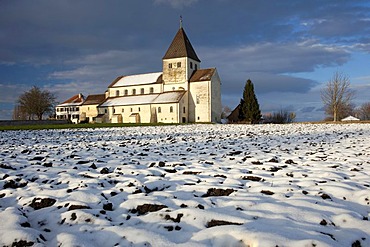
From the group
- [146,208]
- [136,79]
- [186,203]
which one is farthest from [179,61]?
[146,208]

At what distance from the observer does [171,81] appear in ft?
198

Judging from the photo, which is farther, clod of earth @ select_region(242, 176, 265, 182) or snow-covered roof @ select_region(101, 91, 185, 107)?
snow-covered roof @ select_region(101, 91, 185, 107)

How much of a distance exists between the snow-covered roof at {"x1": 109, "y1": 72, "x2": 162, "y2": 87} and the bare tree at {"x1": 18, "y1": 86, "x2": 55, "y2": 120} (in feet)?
52.1

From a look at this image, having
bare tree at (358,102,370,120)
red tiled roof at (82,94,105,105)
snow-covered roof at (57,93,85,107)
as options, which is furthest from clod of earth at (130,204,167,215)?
bare tree at (358,102,370,120)

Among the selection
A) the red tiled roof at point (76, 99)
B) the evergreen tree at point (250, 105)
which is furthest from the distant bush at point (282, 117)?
the red tiled roof at point (76, 99)

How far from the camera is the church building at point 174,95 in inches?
2199

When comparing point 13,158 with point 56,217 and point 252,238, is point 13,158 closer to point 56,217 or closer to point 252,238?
point 56,217

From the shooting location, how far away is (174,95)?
5694 cm

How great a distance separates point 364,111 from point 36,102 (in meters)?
104

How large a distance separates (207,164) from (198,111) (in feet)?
163

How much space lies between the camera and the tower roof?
5908 centimetres

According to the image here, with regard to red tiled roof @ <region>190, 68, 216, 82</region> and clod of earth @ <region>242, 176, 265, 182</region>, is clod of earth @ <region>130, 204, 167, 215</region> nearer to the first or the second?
clod of earth @ <region>242, 176, 265, 182</region>

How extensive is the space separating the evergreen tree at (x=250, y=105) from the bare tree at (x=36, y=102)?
4660 centimetres

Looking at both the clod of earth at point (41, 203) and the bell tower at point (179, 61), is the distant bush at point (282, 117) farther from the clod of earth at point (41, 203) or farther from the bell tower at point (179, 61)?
the clod of earth at point (41, 203)
